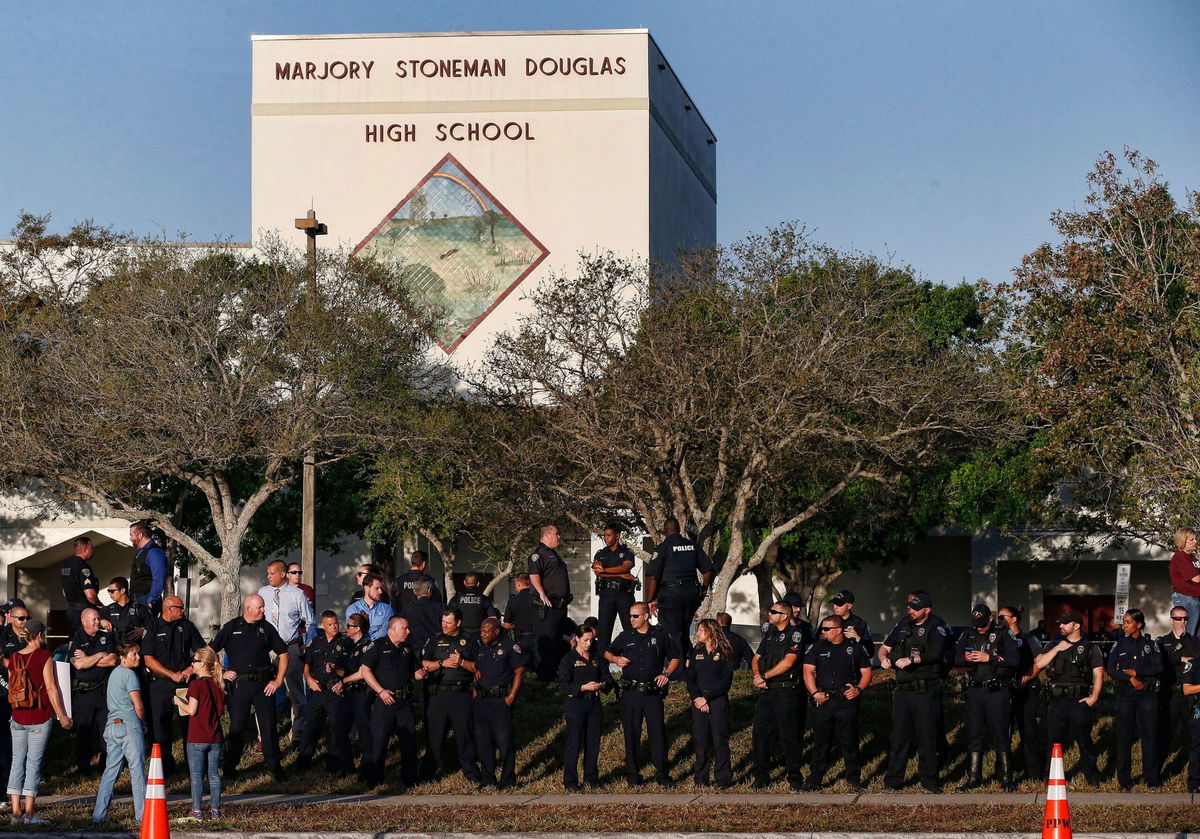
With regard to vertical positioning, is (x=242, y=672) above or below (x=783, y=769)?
above

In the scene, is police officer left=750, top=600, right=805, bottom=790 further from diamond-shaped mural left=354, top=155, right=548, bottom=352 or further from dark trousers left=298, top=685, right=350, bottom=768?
diamond-shaped mural left=354, top=155, right=548, bottom=352

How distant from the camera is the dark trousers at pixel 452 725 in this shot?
16.9 meters

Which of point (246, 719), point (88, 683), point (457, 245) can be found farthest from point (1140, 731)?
point (457, 245)

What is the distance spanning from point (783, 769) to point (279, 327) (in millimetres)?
16865

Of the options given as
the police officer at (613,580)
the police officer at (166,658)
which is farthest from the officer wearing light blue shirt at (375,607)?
the police officer at (613,580)

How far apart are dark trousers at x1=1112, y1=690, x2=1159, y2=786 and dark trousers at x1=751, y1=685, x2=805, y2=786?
3392 millimetres

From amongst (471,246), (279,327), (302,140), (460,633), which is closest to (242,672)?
(460,633)

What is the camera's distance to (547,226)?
5369 centimetres

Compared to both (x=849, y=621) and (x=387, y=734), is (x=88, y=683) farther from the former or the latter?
(x=849, y=621)

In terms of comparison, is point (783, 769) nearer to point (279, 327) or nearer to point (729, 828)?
point (729, 828)

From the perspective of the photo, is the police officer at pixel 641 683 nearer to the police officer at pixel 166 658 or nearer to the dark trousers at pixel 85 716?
the police officer at pixel 166 658

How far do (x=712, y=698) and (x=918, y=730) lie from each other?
2.19 m

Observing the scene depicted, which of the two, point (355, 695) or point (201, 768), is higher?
point (355, 695)

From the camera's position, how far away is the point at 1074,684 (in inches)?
658
